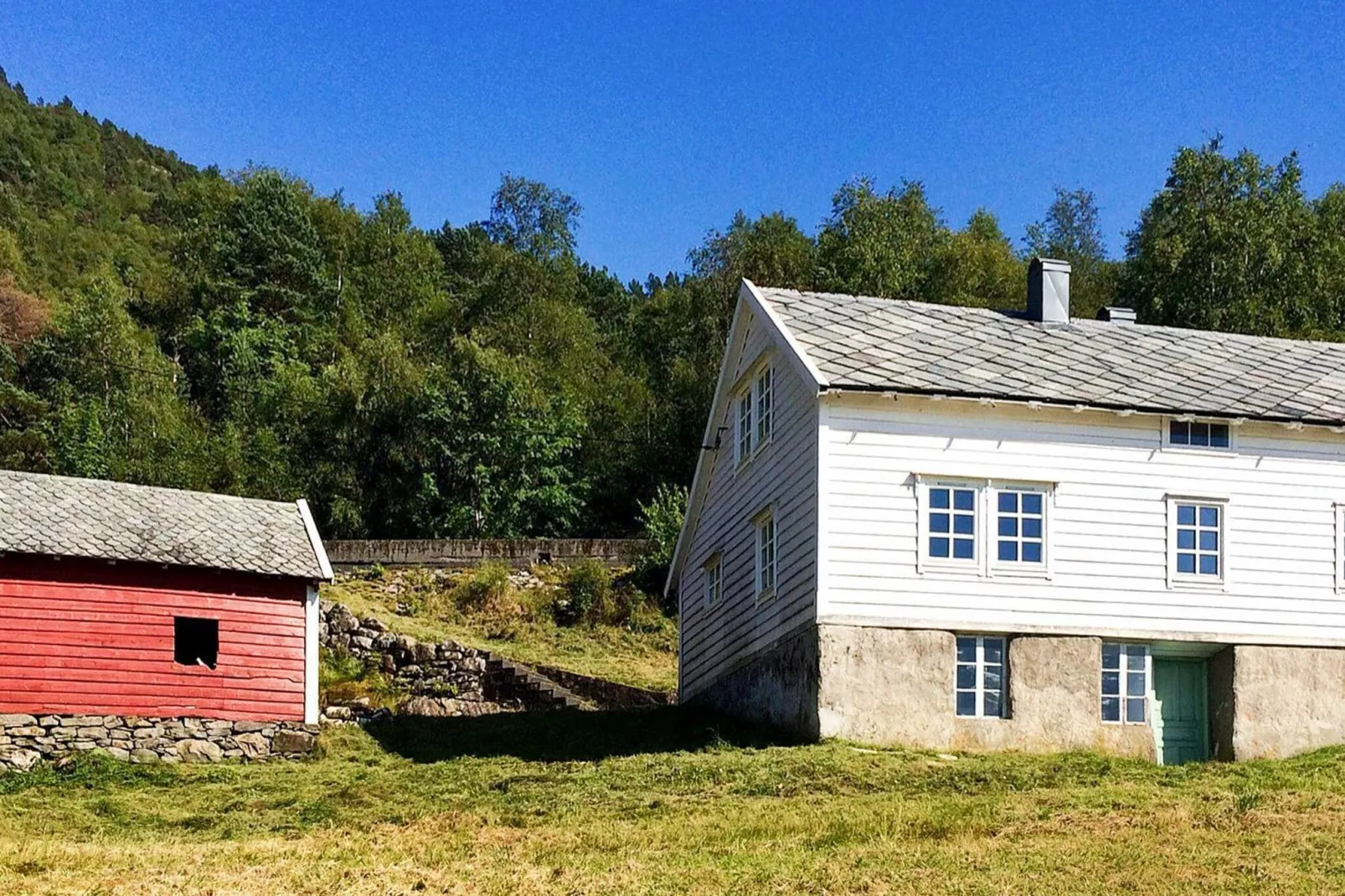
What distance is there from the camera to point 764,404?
3431 cm

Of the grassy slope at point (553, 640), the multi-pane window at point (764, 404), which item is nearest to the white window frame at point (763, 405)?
the multi-pane window at point (764, 404)

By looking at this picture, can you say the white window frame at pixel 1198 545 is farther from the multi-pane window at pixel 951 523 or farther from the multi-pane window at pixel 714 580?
the multi-pane window at pixel 714 580

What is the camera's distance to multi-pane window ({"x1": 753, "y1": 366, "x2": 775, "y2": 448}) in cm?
3384

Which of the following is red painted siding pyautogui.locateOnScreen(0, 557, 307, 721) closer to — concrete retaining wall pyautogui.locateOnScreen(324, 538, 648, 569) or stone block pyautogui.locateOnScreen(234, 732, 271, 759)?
stone block pyautogui.locateOnScreen(234, 732, 271, 759)

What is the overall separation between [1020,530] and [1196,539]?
332cm

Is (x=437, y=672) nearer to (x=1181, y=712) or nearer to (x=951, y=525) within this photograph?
(x=951, y=525)

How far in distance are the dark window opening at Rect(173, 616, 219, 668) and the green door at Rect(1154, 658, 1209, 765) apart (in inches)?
671

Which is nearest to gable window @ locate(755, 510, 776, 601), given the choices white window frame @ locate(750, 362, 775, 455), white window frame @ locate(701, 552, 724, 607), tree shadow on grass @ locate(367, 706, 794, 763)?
white window frame @ locate(750, 362, 775, 455)

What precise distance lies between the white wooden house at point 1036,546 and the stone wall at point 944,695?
4cm

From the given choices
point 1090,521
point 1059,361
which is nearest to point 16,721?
point 1090,521

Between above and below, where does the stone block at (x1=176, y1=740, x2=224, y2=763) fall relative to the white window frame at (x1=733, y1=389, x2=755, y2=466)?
below

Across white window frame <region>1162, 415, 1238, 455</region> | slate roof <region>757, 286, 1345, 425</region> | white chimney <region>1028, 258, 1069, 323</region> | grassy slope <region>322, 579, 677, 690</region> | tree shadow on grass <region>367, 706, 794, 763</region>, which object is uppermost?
white chimney <region>1028, 258, 1069, 323</region>

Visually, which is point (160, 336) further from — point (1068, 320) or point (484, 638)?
point (1068, 320)

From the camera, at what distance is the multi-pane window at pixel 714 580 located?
37.0 metres
